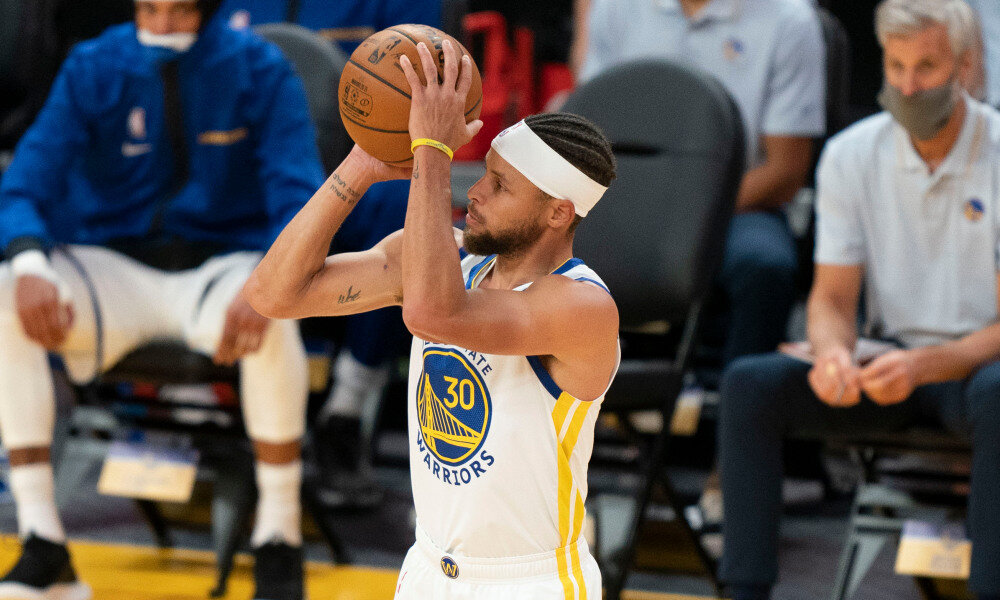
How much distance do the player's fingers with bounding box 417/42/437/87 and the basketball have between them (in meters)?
0.03

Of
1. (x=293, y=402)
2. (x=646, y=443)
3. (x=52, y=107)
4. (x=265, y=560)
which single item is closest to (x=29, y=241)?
(x=52, y=107)

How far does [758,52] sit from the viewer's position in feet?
13.9

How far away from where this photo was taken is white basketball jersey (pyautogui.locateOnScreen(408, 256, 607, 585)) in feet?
6.75

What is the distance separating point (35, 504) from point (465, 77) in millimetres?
2058

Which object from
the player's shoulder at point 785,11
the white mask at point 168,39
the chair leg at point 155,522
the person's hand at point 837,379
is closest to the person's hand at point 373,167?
the person's hand at point 837,379

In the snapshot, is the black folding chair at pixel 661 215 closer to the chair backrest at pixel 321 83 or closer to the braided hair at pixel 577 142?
the chair backrest at pixel 321 83

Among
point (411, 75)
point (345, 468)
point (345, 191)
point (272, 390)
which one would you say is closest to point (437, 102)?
point (411, 75)

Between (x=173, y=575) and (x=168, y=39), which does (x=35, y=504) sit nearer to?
(x=173, y=575)

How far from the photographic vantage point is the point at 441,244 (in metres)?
1.90

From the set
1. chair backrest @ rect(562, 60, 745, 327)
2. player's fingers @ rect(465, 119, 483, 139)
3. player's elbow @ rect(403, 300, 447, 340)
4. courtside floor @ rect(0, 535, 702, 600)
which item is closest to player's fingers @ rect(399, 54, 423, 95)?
player's fingers @ rect(465, 119, 483, 139)

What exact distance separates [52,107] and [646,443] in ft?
6.95

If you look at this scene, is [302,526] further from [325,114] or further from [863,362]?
[863,362]

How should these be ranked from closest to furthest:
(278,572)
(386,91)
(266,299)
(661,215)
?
(386,91) < (266,299) < (278,572) < (661,215)

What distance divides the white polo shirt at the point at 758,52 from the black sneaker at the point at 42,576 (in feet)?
7.68
